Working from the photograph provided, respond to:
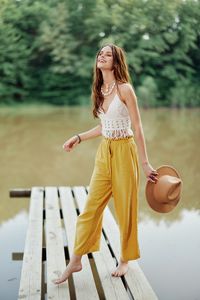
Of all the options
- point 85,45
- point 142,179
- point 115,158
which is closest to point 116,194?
point 115,158

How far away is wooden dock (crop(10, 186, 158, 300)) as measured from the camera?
221cm

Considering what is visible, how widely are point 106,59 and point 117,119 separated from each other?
0.78 feet

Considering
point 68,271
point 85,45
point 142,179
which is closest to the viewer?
point 68,271

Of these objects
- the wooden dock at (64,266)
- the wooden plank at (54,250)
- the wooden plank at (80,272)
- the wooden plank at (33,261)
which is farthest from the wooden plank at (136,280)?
the wooden plank at (33,261)

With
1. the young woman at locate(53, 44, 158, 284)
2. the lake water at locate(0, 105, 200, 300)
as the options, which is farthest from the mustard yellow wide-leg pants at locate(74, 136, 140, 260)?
the lake water at locate(0, 105, 200, 300)

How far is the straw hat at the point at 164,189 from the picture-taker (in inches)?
87.2

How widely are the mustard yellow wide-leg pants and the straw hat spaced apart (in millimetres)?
64

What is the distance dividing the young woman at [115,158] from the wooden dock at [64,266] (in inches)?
3.7

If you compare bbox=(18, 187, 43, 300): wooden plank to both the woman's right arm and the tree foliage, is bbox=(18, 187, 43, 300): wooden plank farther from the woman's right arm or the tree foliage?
the tree foliage

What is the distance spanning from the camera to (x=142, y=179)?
510 cm

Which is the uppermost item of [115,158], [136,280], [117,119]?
[117,119]

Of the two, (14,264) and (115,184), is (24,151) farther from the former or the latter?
(115,184)

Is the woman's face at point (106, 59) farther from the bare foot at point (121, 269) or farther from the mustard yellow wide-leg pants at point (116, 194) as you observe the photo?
the bare foot at point (121, 269)

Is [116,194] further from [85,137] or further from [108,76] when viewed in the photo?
[108,76]
